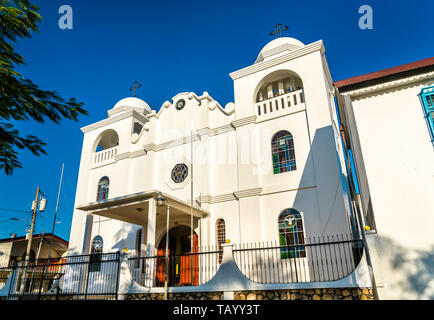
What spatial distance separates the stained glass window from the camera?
601 inches

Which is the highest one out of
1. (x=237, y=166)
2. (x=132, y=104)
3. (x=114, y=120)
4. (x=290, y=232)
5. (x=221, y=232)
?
(x=132, y=104)

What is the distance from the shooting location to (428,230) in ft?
24.6

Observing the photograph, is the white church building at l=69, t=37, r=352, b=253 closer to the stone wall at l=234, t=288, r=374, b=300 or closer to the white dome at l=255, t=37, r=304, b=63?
the white dome at l=255, t=37, r=304, b=63

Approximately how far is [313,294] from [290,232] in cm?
386

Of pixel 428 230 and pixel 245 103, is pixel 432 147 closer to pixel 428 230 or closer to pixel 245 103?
pixel 428 230

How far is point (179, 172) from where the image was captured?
15492 mm

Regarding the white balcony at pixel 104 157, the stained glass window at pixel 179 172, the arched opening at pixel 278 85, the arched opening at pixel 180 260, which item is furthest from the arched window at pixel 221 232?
the white balcony at pixel 104 157

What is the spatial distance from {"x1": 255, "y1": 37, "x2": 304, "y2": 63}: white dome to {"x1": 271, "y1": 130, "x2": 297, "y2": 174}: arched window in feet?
16.9

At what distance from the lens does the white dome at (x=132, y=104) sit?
20516 mm

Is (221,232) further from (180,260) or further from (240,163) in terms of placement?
(240,163)

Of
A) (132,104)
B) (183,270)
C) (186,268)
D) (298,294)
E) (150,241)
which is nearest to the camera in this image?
(298,294)

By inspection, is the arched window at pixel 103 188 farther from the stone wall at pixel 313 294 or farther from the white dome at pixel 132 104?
the stone wall at pixel 313 294

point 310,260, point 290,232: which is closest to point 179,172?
point 290,232

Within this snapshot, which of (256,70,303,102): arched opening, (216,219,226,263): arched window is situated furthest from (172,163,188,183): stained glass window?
(256,70,303,102): arched opening
